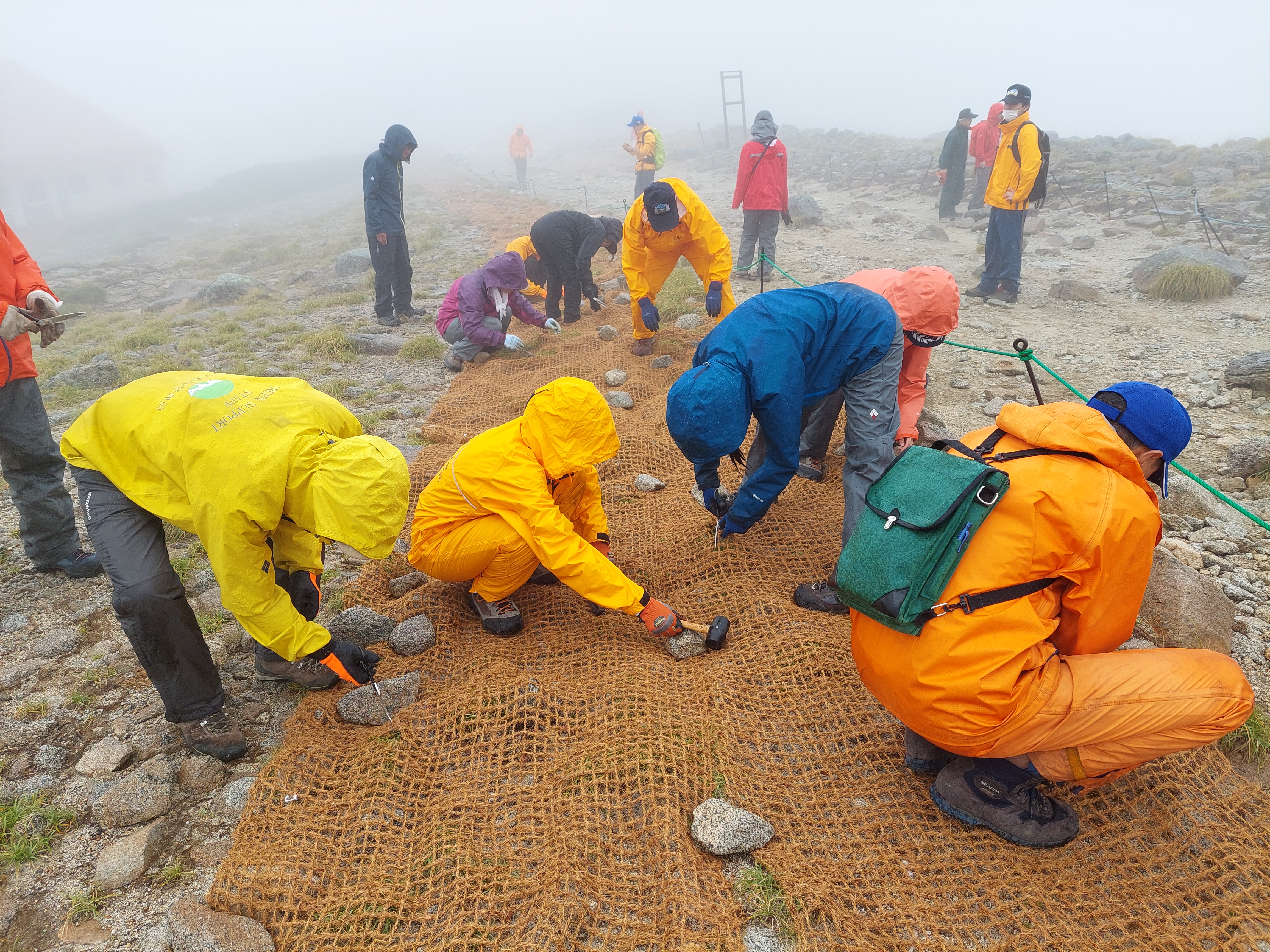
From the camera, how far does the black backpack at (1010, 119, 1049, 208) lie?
298 inches

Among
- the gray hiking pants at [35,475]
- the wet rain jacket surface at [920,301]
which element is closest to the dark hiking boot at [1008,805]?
the wet rain jacket surface at [920,301]

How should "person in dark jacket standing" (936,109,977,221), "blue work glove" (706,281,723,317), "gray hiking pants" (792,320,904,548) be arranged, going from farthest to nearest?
1. "person in dark jacket standing" (936,109,977,221)
2. "blue work glove" (706,281,723,317)
3. "gray hiking pants" (792,320,904,548)

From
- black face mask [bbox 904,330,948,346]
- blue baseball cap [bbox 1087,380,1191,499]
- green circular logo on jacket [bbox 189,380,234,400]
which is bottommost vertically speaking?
black face mask [bbox 904,330,948,346]

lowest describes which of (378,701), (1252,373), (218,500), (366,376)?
(1252,373)

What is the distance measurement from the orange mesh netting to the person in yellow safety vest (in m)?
5.76

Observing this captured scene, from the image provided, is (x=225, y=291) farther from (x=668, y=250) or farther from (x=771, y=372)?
(x=771, y=372)

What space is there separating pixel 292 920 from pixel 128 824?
Result: 0.79 metres

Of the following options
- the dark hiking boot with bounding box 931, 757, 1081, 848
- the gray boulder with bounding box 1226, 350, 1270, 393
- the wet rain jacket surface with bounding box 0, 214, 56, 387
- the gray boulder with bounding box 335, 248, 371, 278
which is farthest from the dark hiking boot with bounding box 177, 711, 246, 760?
the gray boulder with bounding box 335, 248, 371, 278

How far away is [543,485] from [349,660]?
104 centimetres

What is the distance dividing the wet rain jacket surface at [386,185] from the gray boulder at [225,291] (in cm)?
461

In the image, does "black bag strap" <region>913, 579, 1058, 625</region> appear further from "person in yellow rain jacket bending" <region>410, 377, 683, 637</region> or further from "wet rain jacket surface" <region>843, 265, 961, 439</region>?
"wet rain jacket surface" <region>843, 265, 961, 439</region>

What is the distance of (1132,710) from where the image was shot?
1986 mm

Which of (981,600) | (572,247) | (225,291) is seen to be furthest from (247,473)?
(225,291)

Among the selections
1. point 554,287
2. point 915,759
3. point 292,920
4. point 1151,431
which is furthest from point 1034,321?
point 292,920
